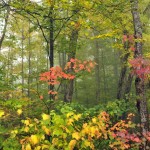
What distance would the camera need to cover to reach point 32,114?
751cm

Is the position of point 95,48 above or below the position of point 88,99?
above

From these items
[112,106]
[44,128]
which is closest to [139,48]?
[112,106]

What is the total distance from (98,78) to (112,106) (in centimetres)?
2109

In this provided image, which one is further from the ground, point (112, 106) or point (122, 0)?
point (122, 0)

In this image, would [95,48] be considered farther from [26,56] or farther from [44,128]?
[44,128]

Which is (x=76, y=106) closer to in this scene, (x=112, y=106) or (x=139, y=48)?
(x=112, y=106)

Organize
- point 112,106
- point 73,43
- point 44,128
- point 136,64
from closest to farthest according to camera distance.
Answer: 1. point 44,128
2. point 112,106
3. point 136,64
4. point 73,43

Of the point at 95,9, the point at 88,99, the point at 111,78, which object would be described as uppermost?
the point at 95,9

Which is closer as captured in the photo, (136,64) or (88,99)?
(136,64)

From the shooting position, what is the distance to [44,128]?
356 centimetres

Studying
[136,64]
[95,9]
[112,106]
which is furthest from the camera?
[95,9]

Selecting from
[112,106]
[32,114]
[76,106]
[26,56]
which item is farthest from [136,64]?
[26,56]

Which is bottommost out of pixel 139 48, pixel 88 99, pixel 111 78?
pixel 88 99

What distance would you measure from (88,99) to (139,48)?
1996cm
